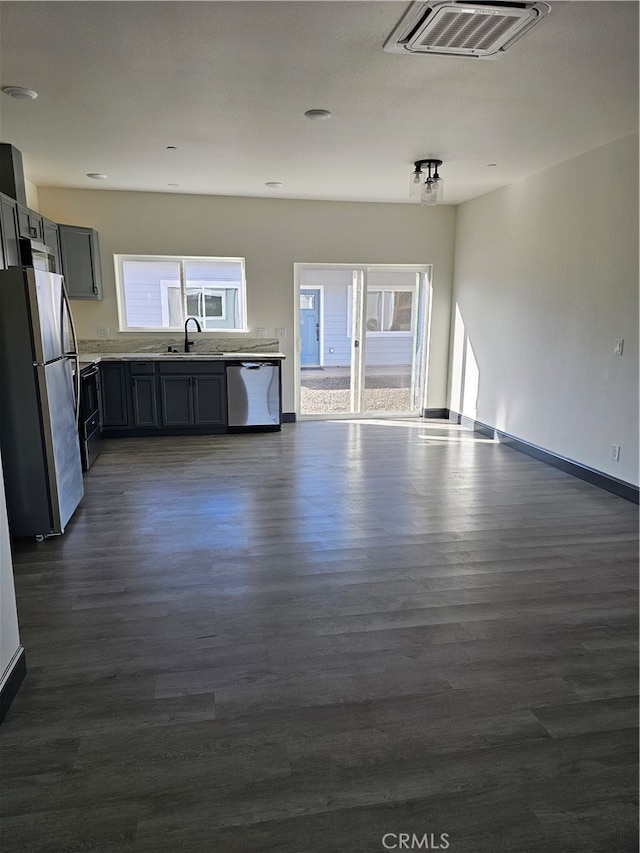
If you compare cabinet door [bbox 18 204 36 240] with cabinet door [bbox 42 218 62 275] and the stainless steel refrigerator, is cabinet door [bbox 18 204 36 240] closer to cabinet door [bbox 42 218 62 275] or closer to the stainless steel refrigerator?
cabinet door [bbox 42 218 62 275]

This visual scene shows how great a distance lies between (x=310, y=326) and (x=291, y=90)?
3.78m

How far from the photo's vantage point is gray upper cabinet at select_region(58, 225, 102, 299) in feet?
18.1

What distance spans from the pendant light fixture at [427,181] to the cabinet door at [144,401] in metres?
3.33

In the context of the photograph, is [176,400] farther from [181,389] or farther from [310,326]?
[310,326]

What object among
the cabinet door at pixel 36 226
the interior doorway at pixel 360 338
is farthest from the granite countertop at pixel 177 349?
the cabinet door at pixel 36 226

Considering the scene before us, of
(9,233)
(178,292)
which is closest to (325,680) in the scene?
(9,233)

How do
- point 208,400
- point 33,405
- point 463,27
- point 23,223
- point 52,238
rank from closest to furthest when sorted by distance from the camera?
point 463,27
point 33,405
point 23,223
point 52,238
point 208,400

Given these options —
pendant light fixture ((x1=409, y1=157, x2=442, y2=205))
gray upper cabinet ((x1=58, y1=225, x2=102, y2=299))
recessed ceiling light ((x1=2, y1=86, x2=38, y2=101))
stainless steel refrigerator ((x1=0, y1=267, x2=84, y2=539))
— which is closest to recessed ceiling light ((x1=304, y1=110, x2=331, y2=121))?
pendant light fixture ((x1=409, y1=157, x2=442, y2=205))

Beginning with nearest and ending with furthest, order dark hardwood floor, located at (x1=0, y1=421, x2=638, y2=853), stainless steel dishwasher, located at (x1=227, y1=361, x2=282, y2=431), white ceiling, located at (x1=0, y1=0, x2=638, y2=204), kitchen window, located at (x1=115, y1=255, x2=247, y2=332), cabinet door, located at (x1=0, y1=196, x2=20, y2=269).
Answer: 1. dark hardwood floor, located at (x1=0, y1=421, x2=638, y2=853)
2. white ceiling, located at (x1=0, y1=0, x2=638, y2=204)
3. cabinet door, located at (x1=0, y1=196, x2=20, y2=269)
4. stainless steel dishwasher, located at (x1=227, y1=361, x2=282, y2=431)
5. kitchen window, located at (x1=115, y1=255, x2=247, y2=332)

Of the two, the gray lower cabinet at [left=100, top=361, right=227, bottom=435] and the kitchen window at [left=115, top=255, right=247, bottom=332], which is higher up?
the kitchen window at [left=115, top=255, right=247, bottom=332]

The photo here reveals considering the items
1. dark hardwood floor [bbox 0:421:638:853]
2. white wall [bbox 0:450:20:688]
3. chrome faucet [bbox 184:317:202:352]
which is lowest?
dark hardwood floor [bbox 0:421:638:853]

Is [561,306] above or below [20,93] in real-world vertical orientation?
below

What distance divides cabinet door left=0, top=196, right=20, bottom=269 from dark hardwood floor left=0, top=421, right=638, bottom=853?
1.91m

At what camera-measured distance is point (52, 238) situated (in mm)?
5125
